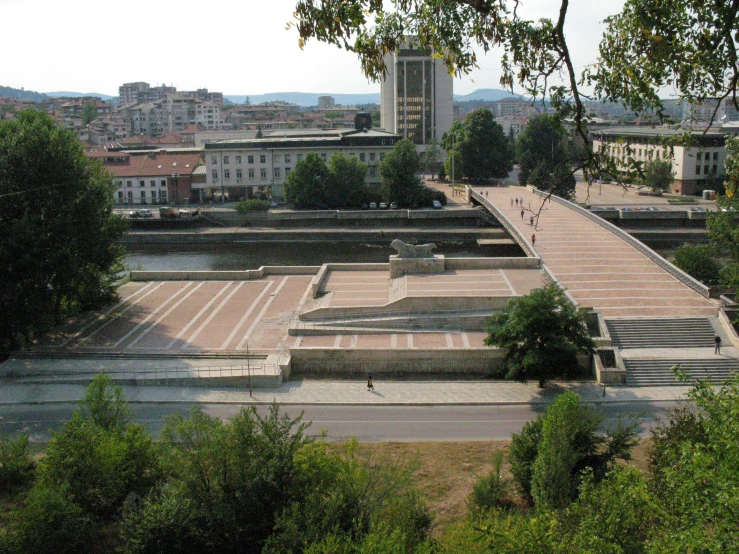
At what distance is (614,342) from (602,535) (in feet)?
68.1

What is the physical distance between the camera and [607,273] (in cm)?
3600

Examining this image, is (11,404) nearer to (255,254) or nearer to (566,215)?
(255,254)

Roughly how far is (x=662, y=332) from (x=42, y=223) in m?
25.0

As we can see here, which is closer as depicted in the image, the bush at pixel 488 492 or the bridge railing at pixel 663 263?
the bush at pixel 488 492

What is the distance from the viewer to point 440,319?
98.7ft

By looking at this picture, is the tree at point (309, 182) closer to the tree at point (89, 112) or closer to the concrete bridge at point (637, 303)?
the concrete bridge at point (637, 303)

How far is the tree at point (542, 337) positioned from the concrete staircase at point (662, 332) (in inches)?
148

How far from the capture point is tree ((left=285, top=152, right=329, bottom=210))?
6356 cm

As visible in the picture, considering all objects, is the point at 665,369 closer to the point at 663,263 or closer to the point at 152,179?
the point at 663,263

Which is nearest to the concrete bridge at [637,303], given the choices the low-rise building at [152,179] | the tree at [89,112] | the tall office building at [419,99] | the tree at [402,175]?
the tree at [402,175]

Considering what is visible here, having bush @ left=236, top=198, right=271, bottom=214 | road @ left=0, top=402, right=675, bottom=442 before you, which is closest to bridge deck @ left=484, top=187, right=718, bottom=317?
road @ left=0, top=402, right=675, bottom=442

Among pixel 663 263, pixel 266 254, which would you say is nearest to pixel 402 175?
pixel 266 254

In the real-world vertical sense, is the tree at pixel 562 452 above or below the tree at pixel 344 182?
below

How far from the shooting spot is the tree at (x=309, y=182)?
63562mm
